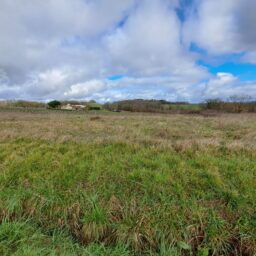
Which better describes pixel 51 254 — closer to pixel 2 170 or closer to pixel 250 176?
pixel 2 170

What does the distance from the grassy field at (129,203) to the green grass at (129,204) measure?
0.06ft

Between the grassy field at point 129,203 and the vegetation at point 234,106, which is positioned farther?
the vegetation at point 234,106

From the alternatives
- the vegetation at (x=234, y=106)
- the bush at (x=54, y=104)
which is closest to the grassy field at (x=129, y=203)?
the vegetation at (x=234, y=106)

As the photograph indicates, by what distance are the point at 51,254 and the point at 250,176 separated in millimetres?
4580

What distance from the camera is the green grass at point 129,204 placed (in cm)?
383

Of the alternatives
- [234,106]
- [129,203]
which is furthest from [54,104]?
[129,203]

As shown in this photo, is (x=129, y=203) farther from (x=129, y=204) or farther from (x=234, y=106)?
(x=234, y=106)

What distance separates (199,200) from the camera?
15.2 ft

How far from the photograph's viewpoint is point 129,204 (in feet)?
14.9

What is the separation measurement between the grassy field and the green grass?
0.02 m

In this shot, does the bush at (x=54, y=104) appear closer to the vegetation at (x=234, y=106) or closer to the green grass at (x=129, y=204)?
the vegetation at (x=234, y=106)

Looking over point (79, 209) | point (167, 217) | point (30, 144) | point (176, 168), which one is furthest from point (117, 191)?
point (30, 144)

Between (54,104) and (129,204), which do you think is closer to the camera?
(129,204)

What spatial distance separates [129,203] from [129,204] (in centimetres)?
2
